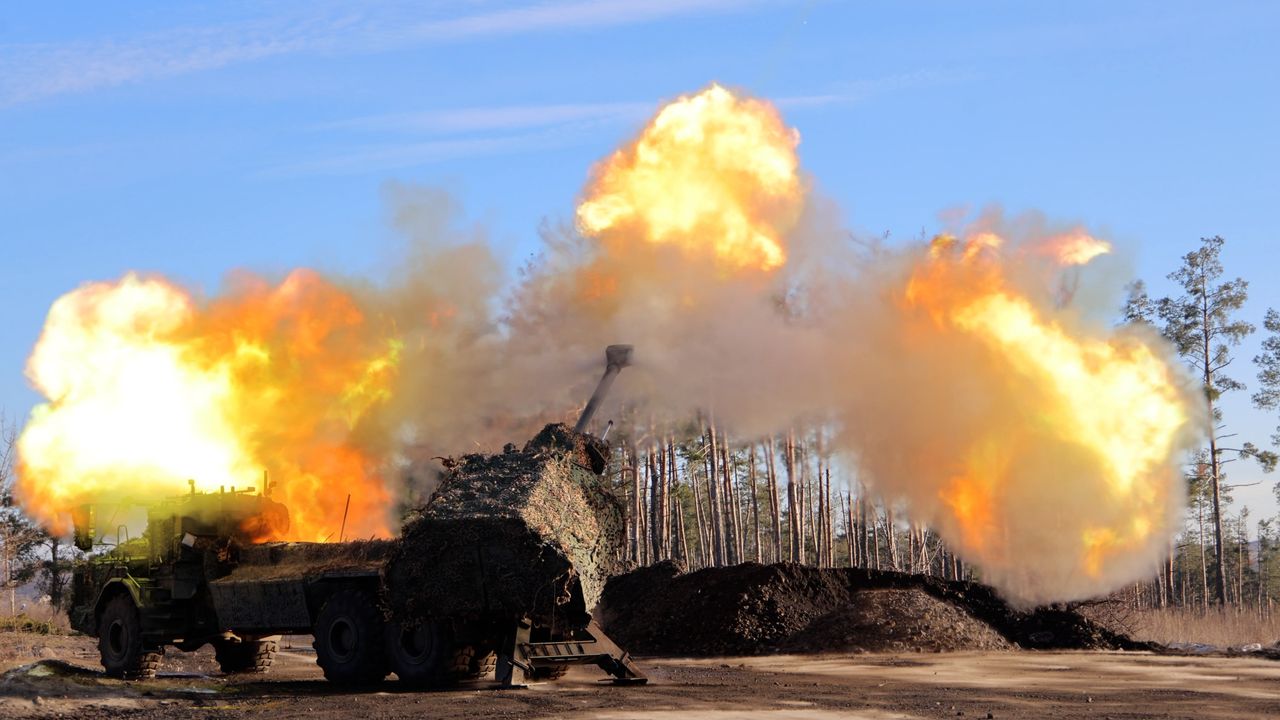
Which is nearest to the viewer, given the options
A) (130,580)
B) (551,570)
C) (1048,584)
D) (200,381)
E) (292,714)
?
(292,714)

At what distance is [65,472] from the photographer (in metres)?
24.7

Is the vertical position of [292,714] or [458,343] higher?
[458,343]

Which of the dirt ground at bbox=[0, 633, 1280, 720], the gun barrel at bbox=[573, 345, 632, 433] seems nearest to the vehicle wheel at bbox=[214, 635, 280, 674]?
the dirt ground at bbox=[0, 633, 1280, 720]

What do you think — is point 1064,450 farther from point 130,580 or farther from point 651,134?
point 130,580

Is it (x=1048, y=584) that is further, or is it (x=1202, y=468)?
(x=1202, y=468)

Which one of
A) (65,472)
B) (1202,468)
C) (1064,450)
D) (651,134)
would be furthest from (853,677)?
(1202,468)

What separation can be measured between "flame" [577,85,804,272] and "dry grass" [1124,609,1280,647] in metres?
19.7

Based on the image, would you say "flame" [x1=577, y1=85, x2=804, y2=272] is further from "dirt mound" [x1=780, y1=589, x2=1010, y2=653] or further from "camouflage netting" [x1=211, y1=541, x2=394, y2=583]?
"dirt mound" [x1=780, y1=589, x2=1010, y2=653]

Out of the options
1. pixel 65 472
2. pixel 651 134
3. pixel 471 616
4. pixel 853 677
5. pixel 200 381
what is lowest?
pixel 853 677

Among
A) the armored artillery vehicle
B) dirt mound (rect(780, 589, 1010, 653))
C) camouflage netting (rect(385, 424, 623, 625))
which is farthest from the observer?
dirt mound (rect(780, 589, 1010, 653))

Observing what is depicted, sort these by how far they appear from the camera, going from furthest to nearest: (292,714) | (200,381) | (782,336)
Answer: (782,336) < (200,381) < (292,714)

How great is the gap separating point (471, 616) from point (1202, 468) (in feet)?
177

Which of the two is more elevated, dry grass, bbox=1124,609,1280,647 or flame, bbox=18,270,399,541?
flame, bbox=18,270,399,541

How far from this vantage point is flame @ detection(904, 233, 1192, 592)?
89.4 feet
